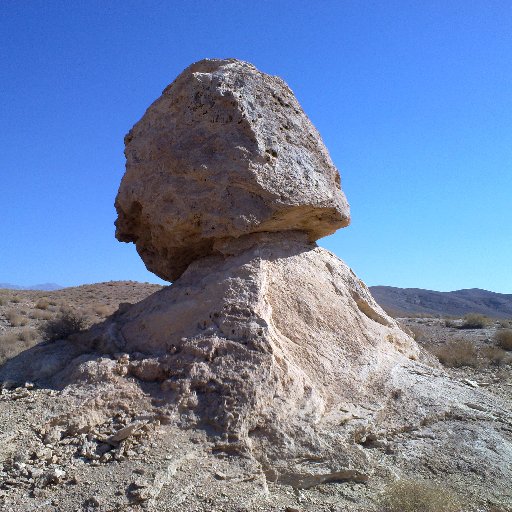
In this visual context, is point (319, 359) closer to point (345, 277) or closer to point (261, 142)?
point (345, 277)

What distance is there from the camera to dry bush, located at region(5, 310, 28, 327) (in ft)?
49.9

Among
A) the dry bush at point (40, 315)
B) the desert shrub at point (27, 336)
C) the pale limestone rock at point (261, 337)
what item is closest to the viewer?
the pale limestone rock at point (261, 337)

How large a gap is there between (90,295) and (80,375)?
69.0 ft

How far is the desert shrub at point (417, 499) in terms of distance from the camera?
3.59 meters

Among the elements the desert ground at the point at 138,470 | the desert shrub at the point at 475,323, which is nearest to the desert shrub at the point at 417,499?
the desert ground at the point at 138,470

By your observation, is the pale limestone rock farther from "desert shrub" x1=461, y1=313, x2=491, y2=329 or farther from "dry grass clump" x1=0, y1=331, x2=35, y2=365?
"desert shrub" x1=461, y1=313, x2=491, y2=329

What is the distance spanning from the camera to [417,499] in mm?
3643

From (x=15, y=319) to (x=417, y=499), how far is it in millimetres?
14404

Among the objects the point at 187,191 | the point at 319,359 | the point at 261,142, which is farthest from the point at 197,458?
the point at 261,142

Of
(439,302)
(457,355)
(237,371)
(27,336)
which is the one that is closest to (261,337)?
(237,371)

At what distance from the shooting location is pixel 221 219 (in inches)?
212

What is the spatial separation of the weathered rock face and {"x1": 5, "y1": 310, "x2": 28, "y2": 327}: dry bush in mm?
10563

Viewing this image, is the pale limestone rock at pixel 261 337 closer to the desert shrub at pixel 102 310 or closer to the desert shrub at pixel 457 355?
the desert shrub at pixel 457 355

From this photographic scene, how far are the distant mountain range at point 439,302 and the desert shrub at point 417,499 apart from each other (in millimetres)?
49739
